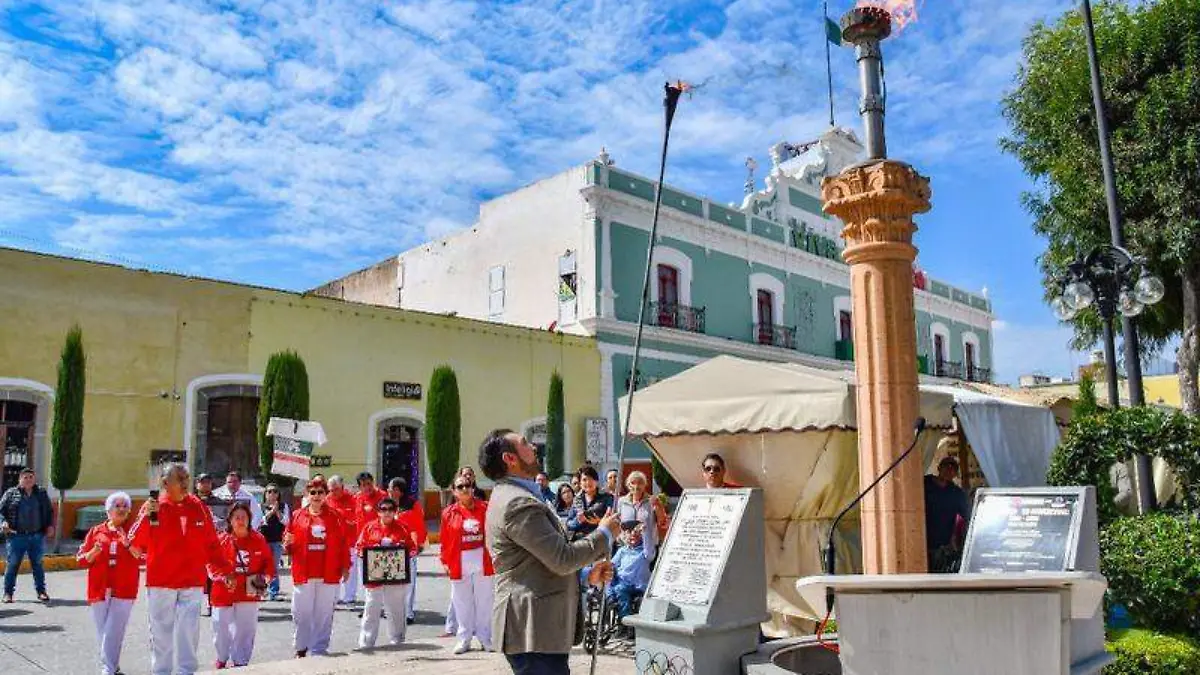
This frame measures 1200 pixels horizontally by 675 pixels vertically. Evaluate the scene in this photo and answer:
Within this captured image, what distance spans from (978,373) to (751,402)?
125 ft

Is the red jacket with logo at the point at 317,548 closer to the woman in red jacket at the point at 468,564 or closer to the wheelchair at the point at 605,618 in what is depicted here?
the woman in red jacket at the point at 468,564

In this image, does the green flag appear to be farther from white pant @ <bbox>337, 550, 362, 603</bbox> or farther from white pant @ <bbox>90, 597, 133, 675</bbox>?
white pant @ <bbox>337, 550, 362, 603</bbox>

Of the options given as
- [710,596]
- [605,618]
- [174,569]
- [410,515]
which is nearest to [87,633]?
[174,569]

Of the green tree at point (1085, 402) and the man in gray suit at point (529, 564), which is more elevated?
the green tree at point (1085, 402)

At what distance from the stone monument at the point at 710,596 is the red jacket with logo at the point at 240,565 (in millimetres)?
4245

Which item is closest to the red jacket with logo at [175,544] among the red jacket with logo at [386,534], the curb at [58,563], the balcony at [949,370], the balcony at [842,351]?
the red jacket with logo at [386,534]

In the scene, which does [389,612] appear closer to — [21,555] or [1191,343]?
[21,555]

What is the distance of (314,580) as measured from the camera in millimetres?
8609

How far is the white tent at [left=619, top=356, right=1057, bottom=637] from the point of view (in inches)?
333

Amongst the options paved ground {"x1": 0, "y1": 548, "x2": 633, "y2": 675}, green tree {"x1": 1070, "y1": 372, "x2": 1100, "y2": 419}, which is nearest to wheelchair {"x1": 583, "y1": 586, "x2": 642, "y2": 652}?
paved ground {"x1": 0, "y1": 548, "x2": 633, "y2": 675}

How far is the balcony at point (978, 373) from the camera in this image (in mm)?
42406

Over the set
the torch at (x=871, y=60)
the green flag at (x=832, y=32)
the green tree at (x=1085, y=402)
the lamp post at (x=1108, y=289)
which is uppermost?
the green flag at (x=832, y=32)

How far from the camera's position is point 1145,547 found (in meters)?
6.05

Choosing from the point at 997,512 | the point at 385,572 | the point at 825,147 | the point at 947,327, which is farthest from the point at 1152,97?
the point at 947,327
